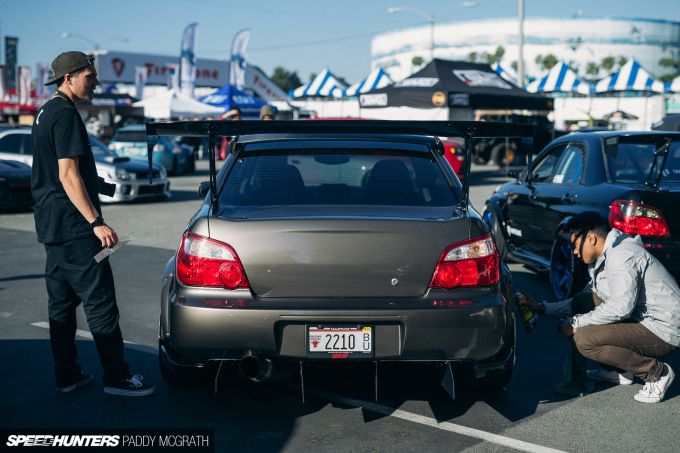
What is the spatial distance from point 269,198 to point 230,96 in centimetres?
2664

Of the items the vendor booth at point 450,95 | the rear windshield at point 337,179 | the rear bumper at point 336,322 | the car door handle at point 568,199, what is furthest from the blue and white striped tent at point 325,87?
the rear bumper at point 336,322

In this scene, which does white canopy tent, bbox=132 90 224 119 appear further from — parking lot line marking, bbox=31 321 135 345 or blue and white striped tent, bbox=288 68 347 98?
parking lot line marking, bbox=31 321 135 345

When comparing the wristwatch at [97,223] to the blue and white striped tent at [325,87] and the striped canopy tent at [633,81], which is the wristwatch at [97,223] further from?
the blue and white striped tent at [325,87]

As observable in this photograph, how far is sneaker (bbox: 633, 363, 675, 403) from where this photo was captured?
4320mm

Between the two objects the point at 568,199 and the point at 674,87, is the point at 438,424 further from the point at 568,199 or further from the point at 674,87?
the point at 674,87

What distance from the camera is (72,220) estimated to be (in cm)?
414

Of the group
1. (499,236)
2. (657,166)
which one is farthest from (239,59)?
(657,166)

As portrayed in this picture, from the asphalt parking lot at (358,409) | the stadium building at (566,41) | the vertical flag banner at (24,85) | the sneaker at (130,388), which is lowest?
the asphalt parking lot at (358,409)

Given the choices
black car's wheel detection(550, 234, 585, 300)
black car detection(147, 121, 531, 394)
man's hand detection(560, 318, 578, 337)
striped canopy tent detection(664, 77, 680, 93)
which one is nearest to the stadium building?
striped canopy tent detection(664, 77, 680, 93)

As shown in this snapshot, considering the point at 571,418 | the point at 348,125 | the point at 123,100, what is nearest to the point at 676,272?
the point at 571,418

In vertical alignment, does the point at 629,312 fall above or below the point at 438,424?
above

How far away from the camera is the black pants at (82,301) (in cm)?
415

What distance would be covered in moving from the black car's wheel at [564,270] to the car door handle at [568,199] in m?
0.32

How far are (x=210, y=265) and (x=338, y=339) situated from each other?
0.73 m
